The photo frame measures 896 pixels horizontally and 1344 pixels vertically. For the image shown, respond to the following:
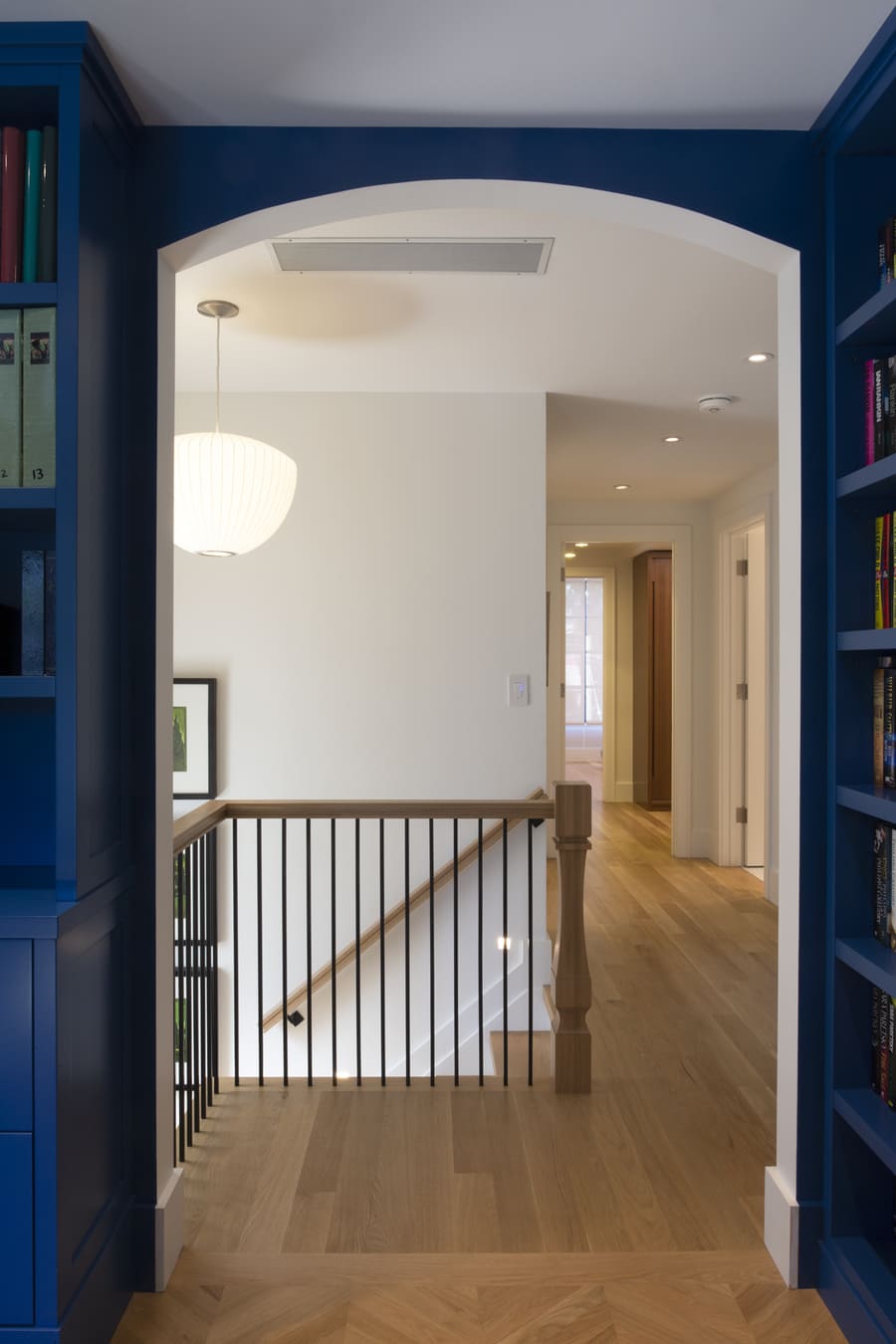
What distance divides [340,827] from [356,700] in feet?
1.86

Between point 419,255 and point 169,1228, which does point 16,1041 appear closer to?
point 169,1228

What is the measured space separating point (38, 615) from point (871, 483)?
1576mm

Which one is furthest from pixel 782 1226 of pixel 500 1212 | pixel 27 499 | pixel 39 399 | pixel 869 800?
pixel 39 399

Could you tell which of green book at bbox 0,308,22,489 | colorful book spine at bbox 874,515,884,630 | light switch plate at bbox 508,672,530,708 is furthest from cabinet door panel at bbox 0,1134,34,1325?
light switch plate at bbox 508,672,530,708

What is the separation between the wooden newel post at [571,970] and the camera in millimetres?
2896

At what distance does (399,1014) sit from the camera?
4.32 m

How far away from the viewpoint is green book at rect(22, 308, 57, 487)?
5.60ft

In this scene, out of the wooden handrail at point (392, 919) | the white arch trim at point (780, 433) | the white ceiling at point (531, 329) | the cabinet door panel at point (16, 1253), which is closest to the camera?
the cabinet door panel at point (16, 1253)

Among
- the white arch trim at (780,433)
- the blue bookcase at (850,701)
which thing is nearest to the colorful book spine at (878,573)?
the blue bookcase at (850,701)

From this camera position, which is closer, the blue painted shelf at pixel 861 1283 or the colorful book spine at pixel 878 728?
the blue painted shelf at pixel 861 1283

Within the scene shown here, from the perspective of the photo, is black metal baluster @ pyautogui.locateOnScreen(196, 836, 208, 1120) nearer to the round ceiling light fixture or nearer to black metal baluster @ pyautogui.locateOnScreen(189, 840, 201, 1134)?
black metal baluster @ pyautogui.locateOnScreen(189, 840, 201, 1134)

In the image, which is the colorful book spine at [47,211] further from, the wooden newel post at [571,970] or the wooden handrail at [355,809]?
the wooden newel post at [571,970]

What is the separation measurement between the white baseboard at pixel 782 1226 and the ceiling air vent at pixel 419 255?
242cm

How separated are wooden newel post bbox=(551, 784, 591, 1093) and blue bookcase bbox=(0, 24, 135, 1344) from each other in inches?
53.5
